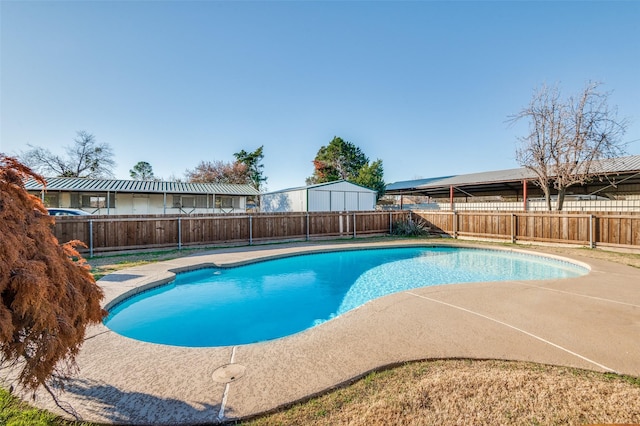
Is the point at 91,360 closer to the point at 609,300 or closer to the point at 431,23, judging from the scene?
the point at 609,300

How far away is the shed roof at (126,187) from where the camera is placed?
19192 mm

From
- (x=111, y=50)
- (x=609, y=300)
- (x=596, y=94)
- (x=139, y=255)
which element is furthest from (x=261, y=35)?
(x=596, y=94)

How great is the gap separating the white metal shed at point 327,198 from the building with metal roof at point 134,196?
5500mm

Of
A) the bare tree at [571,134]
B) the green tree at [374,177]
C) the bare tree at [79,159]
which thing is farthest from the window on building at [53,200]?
the bare tree at [571,134]

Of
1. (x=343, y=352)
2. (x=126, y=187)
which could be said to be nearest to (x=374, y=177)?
(x=126, y=187)

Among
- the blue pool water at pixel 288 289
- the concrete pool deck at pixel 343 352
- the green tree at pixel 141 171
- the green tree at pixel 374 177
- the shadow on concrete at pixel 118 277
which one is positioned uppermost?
the green tree at pixel 141 171

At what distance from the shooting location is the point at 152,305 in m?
5.81

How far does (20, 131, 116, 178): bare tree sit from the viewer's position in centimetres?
2934

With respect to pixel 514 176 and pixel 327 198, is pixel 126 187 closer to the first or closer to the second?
pixel 327 198

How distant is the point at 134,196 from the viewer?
2184 cm

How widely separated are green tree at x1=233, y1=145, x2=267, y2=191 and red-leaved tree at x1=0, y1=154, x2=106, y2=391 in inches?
1387

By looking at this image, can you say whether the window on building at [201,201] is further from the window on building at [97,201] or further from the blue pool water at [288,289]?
the blue pool water at [288,289]

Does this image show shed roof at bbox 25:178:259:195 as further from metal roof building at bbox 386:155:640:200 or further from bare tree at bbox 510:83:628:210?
bare tree at bbox 510:83:628:210

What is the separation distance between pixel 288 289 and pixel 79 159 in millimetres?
35228
